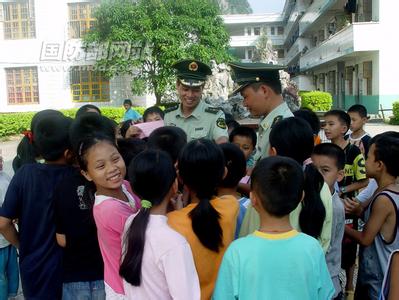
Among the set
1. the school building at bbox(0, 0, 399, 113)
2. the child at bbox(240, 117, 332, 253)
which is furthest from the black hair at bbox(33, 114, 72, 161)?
the school building at bbox(0, 0, 399, 113)

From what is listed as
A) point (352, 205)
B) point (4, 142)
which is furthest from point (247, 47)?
point (352, 205)

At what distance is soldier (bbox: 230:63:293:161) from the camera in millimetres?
2529

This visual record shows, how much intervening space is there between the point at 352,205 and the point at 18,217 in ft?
5.51

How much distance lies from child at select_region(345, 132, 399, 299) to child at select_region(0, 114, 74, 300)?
55.5 inches

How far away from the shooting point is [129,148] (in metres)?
2.50

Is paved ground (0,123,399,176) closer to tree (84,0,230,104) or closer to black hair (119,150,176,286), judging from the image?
tree (84,0,230,104)

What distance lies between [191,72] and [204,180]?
1442 mm

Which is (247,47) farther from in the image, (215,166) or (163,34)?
(215,166)

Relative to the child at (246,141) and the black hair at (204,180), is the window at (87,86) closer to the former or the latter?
the child at (246,141)

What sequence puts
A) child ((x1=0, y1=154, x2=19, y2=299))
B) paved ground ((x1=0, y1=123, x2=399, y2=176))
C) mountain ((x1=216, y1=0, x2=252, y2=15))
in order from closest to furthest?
child ((x1=0, y1=154, x2=19, y2=299)), paved ground ((x1=0, y1=123, x2=399, y2=176)), mountain ((x1=216, y1=0, x2=252, y2=15))

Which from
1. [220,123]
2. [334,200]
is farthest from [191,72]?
[334,200]

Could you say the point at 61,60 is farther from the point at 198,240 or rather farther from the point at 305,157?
the point at 198,240

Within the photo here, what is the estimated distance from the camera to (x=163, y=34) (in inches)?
658

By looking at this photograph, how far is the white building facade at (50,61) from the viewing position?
66.9ft
